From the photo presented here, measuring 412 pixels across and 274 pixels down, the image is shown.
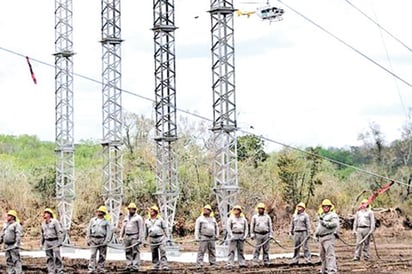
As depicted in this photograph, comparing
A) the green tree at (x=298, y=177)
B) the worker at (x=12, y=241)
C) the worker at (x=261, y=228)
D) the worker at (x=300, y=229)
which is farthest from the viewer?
the green tree at (x=298, y=177)

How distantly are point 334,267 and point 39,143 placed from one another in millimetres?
77224

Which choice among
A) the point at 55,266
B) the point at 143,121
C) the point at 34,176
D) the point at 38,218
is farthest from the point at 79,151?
the point at 55,266

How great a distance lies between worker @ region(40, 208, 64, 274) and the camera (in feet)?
80.8

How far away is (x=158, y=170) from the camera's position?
39875mm

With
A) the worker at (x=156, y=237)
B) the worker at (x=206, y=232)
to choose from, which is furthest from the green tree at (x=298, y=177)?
the worker at (x=156, y=237)

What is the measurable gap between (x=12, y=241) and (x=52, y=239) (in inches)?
39.0

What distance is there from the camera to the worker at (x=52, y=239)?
24.6 meters

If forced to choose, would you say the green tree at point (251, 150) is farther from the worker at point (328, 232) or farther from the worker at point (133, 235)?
the worker at point (328, 232)

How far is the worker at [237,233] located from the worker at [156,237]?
1929mm

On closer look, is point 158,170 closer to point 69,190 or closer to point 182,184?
point 69,190

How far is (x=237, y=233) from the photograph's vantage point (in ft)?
92.1

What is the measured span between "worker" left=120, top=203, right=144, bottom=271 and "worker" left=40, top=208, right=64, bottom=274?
2.50m

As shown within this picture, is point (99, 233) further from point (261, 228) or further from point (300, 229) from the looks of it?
point (300, 229)

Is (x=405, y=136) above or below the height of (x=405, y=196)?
above
